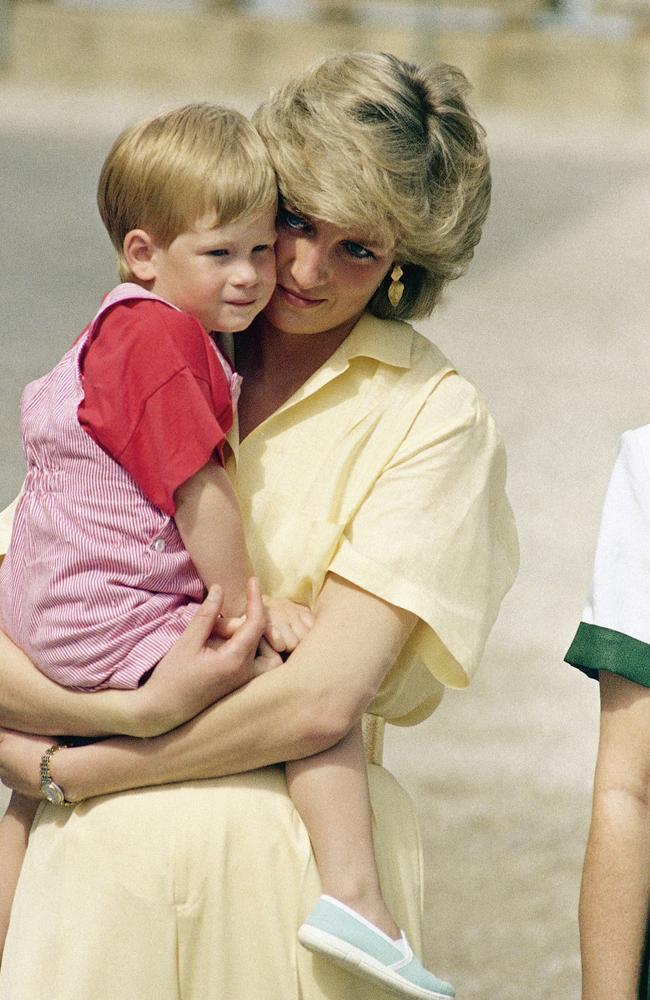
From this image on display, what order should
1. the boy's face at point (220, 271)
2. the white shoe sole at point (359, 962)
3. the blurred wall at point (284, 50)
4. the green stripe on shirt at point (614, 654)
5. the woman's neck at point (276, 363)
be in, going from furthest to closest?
the blurred wall at point (284, 50), the woman's neck at point (276, 363), the boy's face at point (220, 271), the white shoe sole at point (359, 962), the green stripe on shirt at point (614, 654)

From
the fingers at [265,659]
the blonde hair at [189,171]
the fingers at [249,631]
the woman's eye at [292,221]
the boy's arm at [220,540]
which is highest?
the blonde hair at [189,171]

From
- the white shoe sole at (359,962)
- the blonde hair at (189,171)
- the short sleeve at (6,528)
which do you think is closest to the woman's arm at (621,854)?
the white shoe sole at (359,962)

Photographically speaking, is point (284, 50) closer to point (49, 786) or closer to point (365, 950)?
point (49, 786)

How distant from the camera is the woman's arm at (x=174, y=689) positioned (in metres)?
2.38

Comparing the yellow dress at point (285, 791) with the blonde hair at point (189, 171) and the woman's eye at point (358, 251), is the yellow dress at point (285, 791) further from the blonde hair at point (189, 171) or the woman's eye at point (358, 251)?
the blonde hair at point (189, 171)

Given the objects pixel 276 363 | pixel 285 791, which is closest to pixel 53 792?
pixel 285 791

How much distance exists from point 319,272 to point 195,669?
0.66 meters

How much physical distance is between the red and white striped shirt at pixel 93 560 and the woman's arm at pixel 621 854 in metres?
0.69

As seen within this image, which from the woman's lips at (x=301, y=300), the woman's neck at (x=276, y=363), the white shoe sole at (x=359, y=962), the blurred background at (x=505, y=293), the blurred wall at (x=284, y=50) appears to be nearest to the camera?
the white shoe sole at (x=359, y=962)

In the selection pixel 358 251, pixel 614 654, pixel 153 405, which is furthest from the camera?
pixel 358 251

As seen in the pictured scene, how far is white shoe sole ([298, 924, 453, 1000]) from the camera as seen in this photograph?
235cm

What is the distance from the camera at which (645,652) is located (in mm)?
2104

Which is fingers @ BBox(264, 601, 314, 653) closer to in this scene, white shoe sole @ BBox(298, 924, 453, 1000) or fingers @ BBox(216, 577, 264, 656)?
fingers @ BBox(216, 577, 264, 656)

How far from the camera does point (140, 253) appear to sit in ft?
8.32
